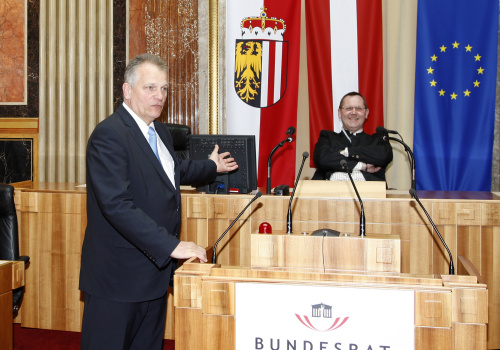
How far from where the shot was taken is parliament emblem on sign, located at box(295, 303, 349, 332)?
5.36ft

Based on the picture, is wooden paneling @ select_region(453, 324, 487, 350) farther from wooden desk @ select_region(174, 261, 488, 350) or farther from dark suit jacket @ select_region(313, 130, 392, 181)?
dark suit jacket @ select_region(313, 130, 392, 181)

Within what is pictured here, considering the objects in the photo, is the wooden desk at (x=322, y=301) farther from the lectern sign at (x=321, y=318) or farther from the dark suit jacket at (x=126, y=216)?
the dark suit jacket at (x=126, y=216)

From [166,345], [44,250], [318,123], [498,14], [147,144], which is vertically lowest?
[166,345]

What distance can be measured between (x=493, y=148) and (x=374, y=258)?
3359mm

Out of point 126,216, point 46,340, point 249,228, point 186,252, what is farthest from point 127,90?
point 46,340

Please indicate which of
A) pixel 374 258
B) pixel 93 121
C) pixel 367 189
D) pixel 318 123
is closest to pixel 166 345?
pixel 367 189

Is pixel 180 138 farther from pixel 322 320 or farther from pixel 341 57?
pixel 322 320

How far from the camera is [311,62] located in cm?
501

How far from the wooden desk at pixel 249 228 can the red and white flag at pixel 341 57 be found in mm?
1725

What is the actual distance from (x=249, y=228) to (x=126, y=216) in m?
1.41

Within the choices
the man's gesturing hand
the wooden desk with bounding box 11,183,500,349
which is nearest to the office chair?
the wooden desk with bounding box 11,183,500,349

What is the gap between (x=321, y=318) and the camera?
1643 millimetres

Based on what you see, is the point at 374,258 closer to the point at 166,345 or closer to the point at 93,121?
the point at 166,345

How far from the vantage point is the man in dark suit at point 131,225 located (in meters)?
1.96
